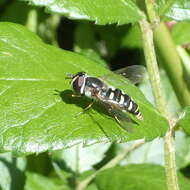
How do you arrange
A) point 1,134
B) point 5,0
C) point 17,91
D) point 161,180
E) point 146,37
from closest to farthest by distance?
point 1,134 → point 17,91 → point 146,37 → point 161,180 → point 5,0

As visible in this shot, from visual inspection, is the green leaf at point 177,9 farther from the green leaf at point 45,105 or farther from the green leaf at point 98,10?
the green leaf at point 45,105

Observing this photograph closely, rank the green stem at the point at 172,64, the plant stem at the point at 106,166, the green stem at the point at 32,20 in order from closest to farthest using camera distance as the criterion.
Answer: the plant stem at the point at 106,166 < the green stem at the point at 172,64 < the green stem at the point at 32,20

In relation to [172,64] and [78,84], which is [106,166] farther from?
[78,84]

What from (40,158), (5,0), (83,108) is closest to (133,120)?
(83,108)

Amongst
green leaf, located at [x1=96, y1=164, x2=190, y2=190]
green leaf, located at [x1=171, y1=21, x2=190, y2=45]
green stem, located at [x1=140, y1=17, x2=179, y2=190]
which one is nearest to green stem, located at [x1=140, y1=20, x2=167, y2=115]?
green stem, located at [x1=140, y1=17, x2=179, y2=190]

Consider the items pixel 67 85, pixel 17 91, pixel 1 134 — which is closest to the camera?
pixel 1 134

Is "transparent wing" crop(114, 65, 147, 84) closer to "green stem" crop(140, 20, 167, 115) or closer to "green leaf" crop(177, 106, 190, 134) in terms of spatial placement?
"green stem" crop(140, 20, 167, 115)

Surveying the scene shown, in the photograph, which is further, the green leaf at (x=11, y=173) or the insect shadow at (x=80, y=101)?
the green leaf at (x=11, y=173)

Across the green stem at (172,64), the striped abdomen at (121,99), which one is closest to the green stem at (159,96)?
the striped abdomen at (121,99)

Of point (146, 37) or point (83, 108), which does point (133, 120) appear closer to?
point (83, 108)
